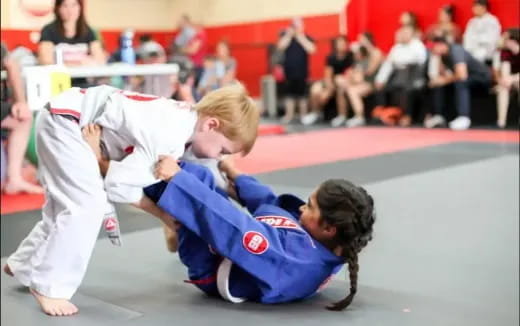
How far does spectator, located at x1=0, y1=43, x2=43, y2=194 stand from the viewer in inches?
54.3

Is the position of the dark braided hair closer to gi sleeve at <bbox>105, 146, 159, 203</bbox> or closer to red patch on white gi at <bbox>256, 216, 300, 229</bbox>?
red patch on white gi at <bbox>256, 216, 300, 229</bbox>

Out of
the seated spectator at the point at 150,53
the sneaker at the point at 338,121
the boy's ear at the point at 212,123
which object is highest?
the seated spectator at the point at 150,53

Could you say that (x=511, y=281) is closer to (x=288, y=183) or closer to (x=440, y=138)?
(x=288, y=183)

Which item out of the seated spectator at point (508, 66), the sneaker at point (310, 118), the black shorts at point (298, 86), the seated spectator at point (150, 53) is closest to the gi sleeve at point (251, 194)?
the seated spectator at point (150, 53)

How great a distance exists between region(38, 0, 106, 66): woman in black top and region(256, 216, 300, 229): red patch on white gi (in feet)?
1.82

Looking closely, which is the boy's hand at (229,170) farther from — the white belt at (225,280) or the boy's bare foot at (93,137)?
the boy's bare foot at (93,137)

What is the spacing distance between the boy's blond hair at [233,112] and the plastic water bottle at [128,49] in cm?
29

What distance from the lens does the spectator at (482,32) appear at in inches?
58.6

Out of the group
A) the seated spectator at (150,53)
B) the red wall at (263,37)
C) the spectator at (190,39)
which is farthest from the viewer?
the spectator at (190,39)

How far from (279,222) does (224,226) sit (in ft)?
0.62

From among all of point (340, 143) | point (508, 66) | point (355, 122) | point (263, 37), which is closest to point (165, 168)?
point (508, 66)

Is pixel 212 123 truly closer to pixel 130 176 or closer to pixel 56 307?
pixel 130 176

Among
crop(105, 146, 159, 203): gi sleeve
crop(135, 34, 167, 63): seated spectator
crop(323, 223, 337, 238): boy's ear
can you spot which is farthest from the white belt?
crop(135, 34, 167, 63): seated spectator

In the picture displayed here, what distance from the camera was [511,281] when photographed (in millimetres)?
1995
